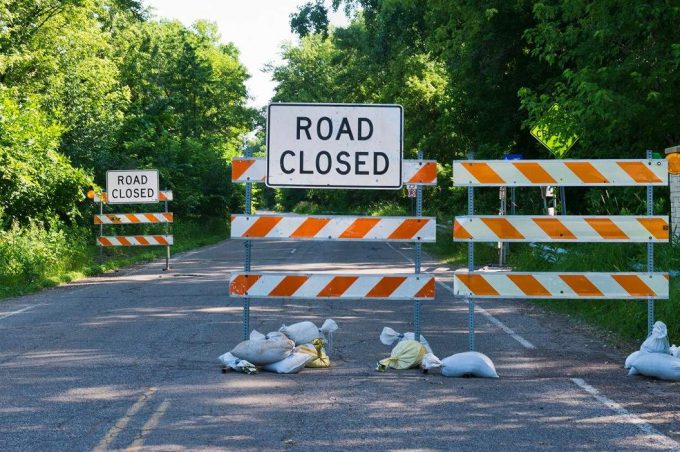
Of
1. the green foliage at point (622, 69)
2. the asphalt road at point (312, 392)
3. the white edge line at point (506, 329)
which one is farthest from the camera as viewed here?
the green foliage at point (622, 69)

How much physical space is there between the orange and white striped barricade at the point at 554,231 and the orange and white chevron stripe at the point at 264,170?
372 mm

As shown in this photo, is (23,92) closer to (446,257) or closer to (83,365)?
(446,257)

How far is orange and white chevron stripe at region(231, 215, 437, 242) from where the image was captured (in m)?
8.89

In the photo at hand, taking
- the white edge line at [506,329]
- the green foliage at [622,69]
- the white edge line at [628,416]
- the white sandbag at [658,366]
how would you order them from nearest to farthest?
the white edge line at [628,416], the white sandbag at [658,366], the white edge line at [506,329], the green foliage at [622,69]

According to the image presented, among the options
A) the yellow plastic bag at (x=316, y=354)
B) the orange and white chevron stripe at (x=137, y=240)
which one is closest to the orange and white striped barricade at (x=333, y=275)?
the yellow plastic bag at (x=316, y=354)

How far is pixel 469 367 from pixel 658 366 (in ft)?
5.61

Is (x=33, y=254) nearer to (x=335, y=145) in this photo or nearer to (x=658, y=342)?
(x=335, y=145)

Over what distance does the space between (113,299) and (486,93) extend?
16.9 m

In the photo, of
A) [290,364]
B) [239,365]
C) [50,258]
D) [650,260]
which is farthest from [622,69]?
[50,258]

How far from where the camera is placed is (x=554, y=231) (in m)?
8.91

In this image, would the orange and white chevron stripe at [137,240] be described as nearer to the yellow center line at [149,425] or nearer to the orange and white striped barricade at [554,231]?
the orange and white striped barricade at [554,231]

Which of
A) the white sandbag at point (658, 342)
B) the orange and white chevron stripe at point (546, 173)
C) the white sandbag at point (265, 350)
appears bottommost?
the white sandbag at point (265, 350)

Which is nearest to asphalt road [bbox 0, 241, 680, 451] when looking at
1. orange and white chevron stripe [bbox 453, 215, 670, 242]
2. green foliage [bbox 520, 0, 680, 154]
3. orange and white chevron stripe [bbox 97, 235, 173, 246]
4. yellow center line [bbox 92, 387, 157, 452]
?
yellow center line [bbox 92, 387, 157, 452]

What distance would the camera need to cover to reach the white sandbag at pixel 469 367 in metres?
8.21
